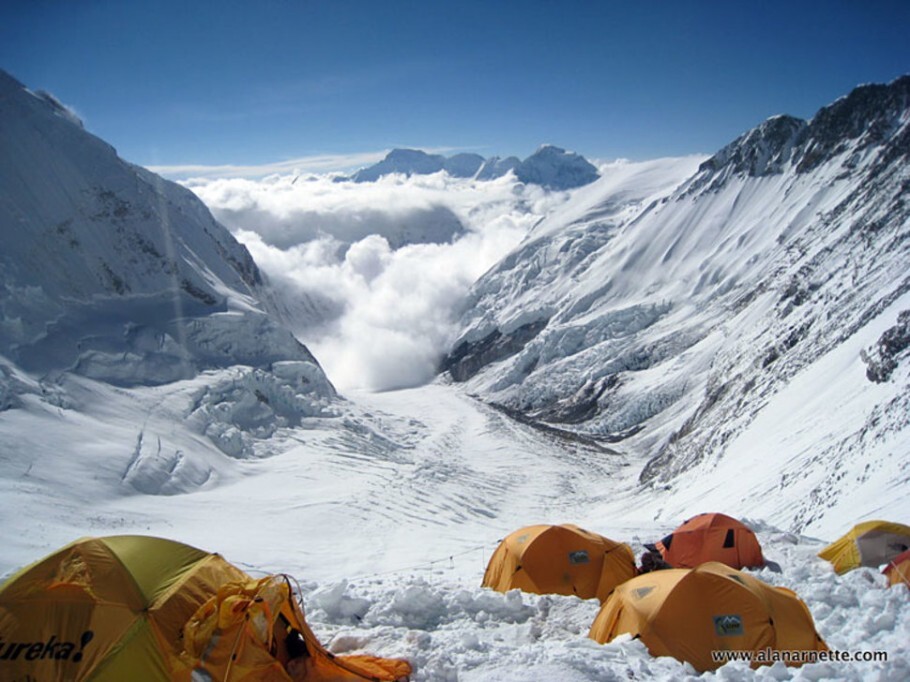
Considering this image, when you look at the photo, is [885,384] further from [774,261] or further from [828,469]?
[774,261]

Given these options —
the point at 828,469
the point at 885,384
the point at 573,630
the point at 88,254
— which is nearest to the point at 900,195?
the point at 885,384

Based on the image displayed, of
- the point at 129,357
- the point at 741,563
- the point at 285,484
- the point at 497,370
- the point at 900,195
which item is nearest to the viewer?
the point at 741,563

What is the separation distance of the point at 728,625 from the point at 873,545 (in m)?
6.31

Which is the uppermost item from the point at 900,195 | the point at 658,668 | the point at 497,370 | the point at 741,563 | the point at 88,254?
the point at 900,195

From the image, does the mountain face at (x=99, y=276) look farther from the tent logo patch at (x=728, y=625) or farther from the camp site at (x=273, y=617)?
the tent logo patch at (x=728, y=625)

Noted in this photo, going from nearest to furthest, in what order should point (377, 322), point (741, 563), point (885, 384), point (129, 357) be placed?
point (741, 563) → point (885, 384) → point (129, 357) → point (377, 322)

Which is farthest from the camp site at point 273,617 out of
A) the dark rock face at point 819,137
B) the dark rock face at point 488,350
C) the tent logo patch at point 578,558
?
the dark rock face at point 488,350

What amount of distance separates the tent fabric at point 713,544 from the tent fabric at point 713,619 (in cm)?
579

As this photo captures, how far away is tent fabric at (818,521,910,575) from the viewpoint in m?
13.3

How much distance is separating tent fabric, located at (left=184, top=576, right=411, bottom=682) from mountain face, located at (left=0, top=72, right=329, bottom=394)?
109 feet

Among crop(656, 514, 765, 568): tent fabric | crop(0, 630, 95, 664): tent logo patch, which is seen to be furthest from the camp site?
crop(656, 514, 765, 568): tent fabric

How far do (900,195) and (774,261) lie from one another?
3297 centimetres

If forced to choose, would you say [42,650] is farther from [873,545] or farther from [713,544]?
[873,545]

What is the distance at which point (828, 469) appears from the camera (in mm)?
24344
